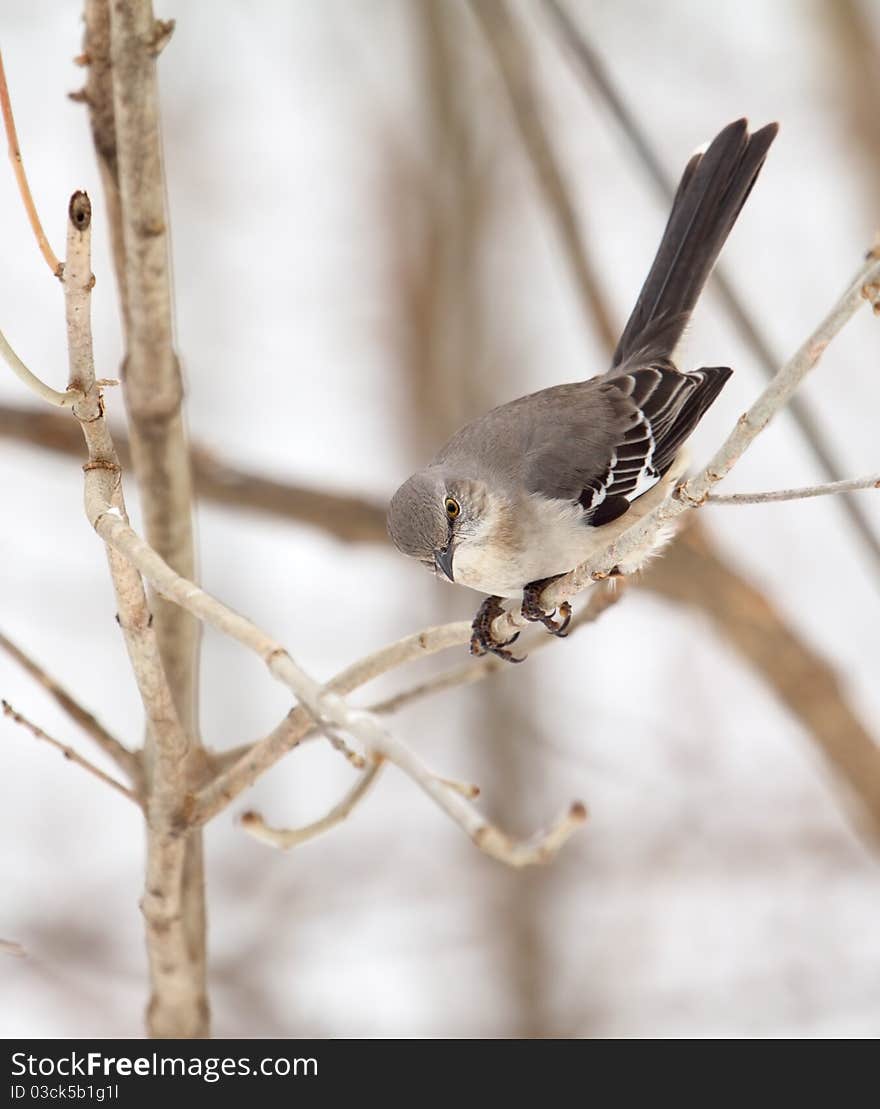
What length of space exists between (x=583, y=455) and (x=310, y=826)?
5.36ft

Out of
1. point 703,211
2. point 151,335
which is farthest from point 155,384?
point 703,211

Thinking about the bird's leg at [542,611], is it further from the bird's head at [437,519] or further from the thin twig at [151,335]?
the thin twig at [151,335]

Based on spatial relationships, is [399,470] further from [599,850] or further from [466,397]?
[599,850]

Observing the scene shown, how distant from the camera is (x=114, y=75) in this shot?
2.59 meters

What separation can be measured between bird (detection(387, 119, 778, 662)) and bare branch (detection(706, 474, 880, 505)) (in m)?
1.02

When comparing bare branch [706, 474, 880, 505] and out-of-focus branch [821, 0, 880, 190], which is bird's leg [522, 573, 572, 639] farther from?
out-of-focus branch [821, 0, 880, 190]

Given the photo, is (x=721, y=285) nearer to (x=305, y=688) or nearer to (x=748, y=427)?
(x=748, y=427)

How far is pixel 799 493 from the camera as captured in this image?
2.07 meters

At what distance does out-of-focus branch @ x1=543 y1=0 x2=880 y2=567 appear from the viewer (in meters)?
3.40

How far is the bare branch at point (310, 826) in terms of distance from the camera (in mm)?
2541

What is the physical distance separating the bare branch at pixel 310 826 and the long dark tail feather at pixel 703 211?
2.14m

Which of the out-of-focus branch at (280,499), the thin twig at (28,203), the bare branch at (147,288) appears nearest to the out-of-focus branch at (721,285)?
the bare branch at (147,288)

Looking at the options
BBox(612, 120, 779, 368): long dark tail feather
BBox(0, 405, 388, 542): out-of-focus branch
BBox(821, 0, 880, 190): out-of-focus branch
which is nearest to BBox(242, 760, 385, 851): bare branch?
BBox(0, 405, 388, 542): out-of-focus branch

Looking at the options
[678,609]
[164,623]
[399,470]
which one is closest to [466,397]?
[399,470]
